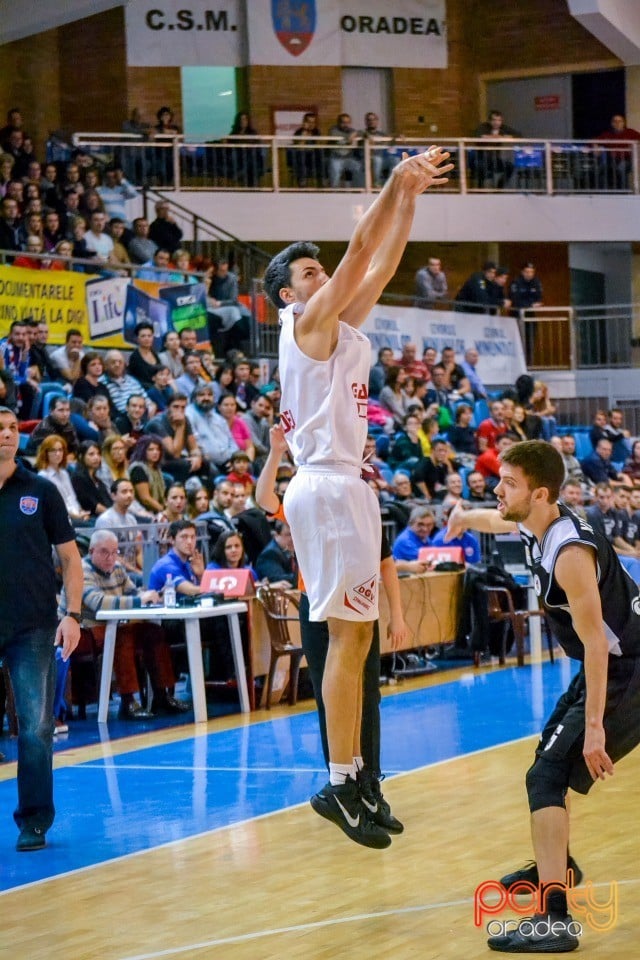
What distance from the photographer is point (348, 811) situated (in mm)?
5508

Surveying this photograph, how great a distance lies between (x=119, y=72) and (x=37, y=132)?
183cm

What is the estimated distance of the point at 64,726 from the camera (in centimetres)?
1089

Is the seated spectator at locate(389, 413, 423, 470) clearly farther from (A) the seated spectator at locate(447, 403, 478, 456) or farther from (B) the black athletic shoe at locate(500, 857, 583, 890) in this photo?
(B) the black athletic shoe at locate(500, 857, 583, 890)

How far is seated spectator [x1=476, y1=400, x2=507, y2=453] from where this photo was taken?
63.3ft

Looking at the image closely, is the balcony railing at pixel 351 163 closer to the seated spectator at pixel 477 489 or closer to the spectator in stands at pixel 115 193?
the spectator in stands at pixel 115 193

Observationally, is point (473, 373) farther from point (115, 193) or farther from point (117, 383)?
point (117, 383)

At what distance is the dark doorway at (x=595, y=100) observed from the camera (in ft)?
93.9

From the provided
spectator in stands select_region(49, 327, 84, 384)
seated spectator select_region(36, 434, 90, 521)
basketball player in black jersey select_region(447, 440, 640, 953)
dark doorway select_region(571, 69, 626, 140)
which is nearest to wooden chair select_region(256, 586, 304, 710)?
seated spectator select_region(36, 434, 90, 521)

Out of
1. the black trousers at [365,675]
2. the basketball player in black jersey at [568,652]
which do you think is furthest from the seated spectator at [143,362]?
the basketball player in black jersey at [568,652]

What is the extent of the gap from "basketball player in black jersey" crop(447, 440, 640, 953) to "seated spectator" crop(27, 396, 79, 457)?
8.68 metres

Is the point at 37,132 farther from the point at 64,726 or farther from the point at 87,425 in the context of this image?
the point at 64,726

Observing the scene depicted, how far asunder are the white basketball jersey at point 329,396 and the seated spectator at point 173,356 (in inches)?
438

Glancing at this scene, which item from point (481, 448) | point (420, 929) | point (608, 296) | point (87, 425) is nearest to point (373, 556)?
point (420, 929)

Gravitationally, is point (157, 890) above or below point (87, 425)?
below
